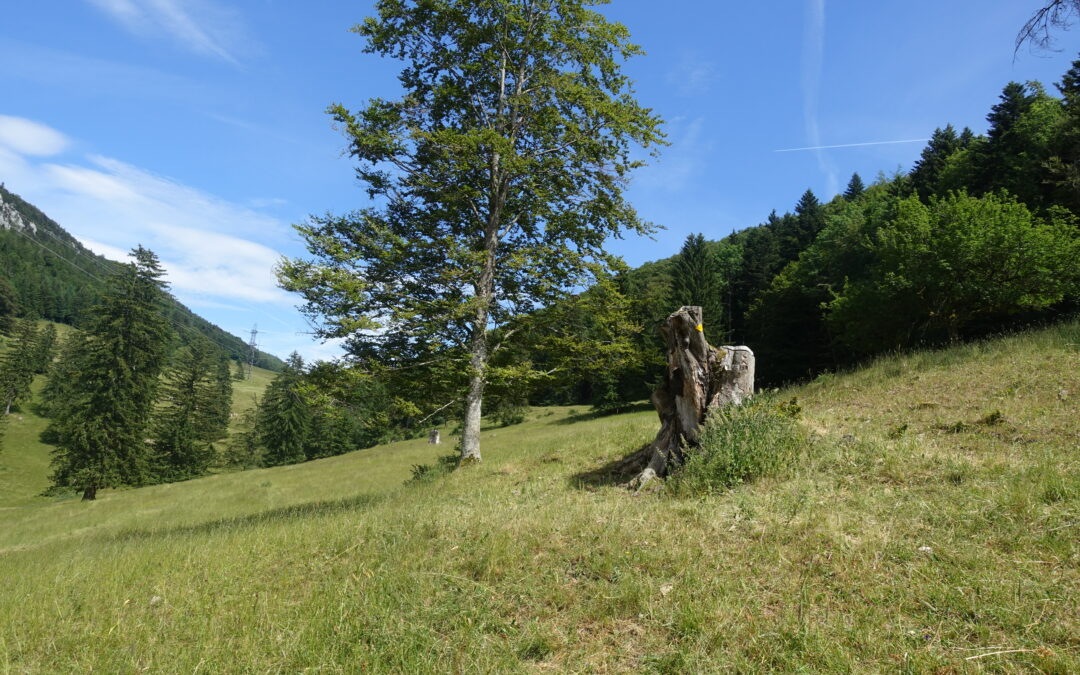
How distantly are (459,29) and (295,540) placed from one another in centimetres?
1306

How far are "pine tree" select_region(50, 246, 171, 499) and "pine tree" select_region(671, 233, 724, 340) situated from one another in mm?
43131

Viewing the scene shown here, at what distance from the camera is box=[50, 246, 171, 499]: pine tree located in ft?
102

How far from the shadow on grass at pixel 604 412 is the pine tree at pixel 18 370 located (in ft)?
274

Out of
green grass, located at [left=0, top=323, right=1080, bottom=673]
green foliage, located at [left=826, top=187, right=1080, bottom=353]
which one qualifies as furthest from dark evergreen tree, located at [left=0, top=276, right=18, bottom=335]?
green foliage, located at [left=826, top=187, right=1080, bottom=353]

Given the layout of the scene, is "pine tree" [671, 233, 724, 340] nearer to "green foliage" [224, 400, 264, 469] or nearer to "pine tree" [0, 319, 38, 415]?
"green foliage" [224, 400, 264, 469]

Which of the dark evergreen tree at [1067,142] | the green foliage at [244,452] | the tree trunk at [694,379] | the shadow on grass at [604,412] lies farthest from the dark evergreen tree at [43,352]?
the dark evergreen tree at [1067,142]

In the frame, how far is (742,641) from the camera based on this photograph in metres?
3.16

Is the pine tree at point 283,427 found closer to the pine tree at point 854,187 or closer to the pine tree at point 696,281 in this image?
the pine tree at point 696,281

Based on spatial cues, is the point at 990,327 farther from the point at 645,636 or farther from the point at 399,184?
the point at 645,636

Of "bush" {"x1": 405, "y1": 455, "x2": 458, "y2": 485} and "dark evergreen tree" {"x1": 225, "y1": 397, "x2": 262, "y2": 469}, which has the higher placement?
"bush" {"x1": 405, "y1": 455, "x2": 458, "y2": 485}

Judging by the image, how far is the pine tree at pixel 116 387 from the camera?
31203 mm

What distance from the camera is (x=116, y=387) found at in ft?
107

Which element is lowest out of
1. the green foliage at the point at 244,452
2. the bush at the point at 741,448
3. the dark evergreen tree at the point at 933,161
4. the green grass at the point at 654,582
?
the green foliage at the point at 244,452

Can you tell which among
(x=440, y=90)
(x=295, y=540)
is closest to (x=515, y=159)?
(x=440, y=90)
